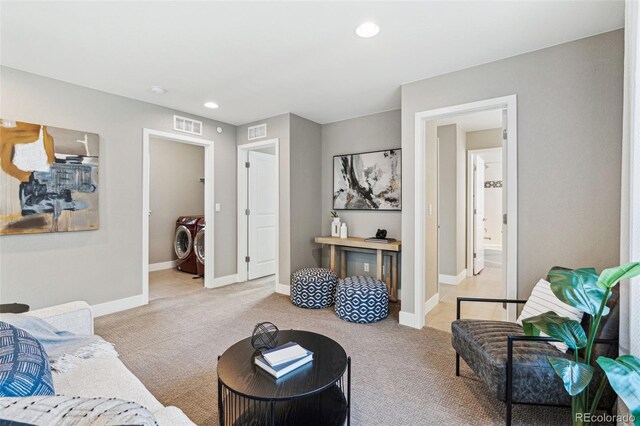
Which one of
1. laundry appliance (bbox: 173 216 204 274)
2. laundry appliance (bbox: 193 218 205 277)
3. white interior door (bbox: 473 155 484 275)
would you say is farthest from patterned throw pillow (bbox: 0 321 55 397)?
white interior door (bbox: 473 155 484 275)

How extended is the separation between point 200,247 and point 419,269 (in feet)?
12.2

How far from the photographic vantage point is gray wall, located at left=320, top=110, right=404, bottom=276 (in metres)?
4.06

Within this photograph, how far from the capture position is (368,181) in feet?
13.9

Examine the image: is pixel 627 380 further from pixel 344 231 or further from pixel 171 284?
pixel 171 284

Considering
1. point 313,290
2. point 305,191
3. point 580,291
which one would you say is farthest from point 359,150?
point 580,291

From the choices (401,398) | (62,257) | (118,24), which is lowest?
(401,398)

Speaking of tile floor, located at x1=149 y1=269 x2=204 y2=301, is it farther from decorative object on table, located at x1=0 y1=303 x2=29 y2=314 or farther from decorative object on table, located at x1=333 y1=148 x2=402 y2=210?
decorative object on table, located at x1=333 y1=148 x2=402 y2=210

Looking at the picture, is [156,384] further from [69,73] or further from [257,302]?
[69,73]

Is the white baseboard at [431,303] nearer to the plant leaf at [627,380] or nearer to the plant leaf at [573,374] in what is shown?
the plant leaf at [573,374]

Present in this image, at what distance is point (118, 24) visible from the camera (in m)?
2.11

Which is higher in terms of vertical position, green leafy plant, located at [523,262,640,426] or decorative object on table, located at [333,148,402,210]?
decorative object on table, located at [333,148,402,210]

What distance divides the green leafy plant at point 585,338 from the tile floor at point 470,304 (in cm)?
140

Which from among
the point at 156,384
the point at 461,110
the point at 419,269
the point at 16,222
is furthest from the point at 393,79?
the point at 16,222

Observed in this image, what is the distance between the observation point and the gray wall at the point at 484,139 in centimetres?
500
